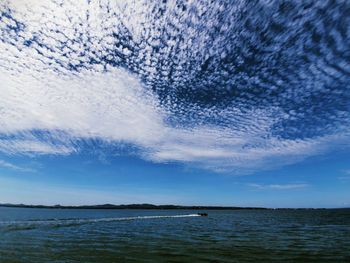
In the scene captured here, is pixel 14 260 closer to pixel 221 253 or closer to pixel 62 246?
pixel 62 246

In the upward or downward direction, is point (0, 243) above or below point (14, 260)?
above

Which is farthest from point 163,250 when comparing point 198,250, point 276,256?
point 276,256

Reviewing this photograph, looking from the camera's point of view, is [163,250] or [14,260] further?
[163,250]

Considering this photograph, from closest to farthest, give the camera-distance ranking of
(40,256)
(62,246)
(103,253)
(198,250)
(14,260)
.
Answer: (14,260)
(40,256)
(103,253)
(198,250)
(62,246)

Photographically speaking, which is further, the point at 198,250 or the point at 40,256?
the point at 198,250

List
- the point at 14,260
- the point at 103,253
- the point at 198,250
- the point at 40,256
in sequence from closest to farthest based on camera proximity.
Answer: the point at 14,260
the point at 40,256
the point at 103,253
the point at 198,250

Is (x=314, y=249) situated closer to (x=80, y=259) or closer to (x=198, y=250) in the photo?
(x=198, y=250)

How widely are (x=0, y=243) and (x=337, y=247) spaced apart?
37949mm

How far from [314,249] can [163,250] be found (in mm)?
15799

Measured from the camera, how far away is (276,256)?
24984 millimetres

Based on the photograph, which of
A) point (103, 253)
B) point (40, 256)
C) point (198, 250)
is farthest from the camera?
point (198, 250)

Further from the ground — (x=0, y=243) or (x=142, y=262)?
(x=0, y=243)

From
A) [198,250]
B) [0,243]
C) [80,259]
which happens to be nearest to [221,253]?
[198,250]

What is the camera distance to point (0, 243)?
3181cm
